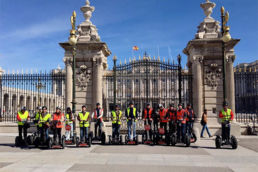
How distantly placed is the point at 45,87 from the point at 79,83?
2208 mm

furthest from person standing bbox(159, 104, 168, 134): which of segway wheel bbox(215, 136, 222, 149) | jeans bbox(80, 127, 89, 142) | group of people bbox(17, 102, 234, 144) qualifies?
jeans bbox(80, 127, 89, 142)

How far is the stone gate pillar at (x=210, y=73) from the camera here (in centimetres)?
1466

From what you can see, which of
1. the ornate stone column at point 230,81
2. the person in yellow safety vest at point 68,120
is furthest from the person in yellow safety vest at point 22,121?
the ornate stone column at point 230,81

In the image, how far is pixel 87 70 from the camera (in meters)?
15.3

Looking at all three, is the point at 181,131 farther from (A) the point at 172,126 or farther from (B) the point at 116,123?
(B) the point at 116,123

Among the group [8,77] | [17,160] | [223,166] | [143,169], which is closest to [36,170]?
[17,160]

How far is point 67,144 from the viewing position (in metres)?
11.2

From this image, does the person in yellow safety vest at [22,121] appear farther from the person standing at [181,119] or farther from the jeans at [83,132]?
the person standing at [181,119]

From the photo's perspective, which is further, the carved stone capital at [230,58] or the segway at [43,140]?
the carved stone capital at [230,58]

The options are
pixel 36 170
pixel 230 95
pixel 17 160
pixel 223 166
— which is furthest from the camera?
pixel 230 95

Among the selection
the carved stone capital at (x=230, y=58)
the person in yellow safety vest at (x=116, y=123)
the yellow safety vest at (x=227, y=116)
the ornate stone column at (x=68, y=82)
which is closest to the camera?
the yellow safety vest at (x=227, y=116)

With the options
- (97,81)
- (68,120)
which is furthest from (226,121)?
(97,81)

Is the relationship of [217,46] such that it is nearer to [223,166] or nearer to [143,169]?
[223,166]

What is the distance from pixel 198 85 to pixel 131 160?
8180 millimetres
